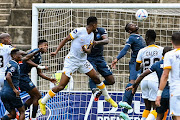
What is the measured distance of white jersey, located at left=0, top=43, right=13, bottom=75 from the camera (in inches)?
425

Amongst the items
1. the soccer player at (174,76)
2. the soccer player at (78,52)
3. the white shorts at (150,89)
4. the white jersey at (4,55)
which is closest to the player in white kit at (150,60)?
the white shorts at (150,89)

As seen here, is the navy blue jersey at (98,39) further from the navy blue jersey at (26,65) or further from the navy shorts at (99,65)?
the navy blue jersey at (26,65)

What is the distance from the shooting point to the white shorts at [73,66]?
10031 mm

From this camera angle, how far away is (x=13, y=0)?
661 inches

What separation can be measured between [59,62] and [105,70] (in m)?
2.29

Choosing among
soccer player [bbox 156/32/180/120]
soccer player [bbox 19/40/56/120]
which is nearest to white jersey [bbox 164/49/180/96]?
soccer player [bbox 156/32/180/120]

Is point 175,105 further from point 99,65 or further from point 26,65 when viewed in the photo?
point 26,65

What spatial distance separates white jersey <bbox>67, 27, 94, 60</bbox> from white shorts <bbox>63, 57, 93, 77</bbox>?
0.11m

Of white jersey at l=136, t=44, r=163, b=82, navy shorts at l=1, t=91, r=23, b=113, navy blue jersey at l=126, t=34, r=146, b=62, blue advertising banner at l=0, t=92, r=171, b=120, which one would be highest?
navy blue jersey at l=126, t=34, r=146, b=62

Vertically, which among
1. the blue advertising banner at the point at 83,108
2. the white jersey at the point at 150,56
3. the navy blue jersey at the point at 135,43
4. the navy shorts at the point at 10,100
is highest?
the navy blue jersey at the point at 135,43

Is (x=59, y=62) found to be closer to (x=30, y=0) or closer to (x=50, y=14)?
(x=50, y=14)

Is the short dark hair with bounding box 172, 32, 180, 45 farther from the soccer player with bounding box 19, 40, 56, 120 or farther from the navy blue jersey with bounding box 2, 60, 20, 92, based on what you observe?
the soccer player with bounding box 19, 40, 56, 120

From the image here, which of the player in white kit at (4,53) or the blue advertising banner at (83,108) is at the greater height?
the player in white kit at (4,53)

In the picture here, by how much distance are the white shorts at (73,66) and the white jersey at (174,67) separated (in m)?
2.97
